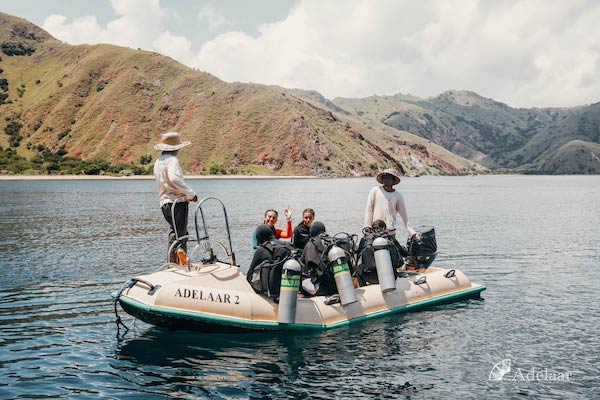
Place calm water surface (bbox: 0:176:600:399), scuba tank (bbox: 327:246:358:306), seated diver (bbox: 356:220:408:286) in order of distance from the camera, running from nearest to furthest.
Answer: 1. calm water surface (bbox: 0:176:600:399)
2. scuba tank (bbox: 327:246:358:306)
3. seated diver (bbox: 356:220:408:286)

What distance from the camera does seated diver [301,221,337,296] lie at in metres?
13.0

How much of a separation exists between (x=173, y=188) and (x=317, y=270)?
4083 millimetres

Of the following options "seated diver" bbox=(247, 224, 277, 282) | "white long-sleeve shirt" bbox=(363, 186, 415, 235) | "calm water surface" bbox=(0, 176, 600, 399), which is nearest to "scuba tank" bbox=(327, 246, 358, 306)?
"calm water surface" bbox=(0, 176, 600, 399)

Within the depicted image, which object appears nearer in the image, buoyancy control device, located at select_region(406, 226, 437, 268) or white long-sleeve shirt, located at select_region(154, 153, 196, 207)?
white long-sleeve shirt, located at select_region(154, 153, 196, 207)

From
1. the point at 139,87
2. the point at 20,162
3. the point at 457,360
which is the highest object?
the point at 139,87

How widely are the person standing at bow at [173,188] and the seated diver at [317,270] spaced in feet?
10.0

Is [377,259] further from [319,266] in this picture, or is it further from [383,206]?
[383,206]

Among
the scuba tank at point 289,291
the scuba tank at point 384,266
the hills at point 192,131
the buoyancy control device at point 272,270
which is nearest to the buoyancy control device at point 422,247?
the scuba tank at point 384,266

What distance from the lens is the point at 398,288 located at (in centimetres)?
1451

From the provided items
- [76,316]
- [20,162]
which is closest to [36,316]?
Result: [76,316]

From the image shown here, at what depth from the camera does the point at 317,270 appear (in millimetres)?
13062

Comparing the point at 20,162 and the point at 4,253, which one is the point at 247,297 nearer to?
the point at 4,253

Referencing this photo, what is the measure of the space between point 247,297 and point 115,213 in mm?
40245

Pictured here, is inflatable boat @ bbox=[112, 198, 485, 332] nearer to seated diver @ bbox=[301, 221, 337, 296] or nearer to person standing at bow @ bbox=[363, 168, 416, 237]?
seated diver @ bbox=[301, 221, 337, 296]
